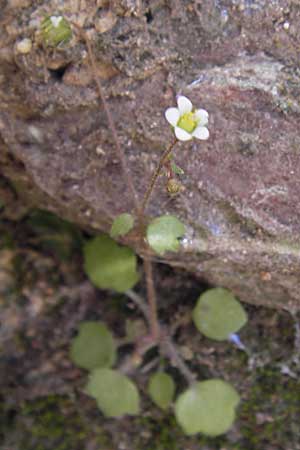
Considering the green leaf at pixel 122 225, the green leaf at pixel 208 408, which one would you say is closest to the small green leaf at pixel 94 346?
the green leaf at pixel 208 408

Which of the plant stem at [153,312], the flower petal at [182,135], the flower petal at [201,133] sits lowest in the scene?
the plant stem at [153,312]

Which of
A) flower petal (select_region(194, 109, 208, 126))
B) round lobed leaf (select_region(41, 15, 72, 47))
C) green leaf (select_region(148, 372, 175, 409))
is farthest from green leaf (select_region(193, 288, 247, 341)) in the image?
round lobed leaf (select_region(41, 15, 72, 47))

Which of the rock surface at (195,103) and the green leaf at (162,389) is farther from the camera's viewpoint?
the green leaf at (162,389)

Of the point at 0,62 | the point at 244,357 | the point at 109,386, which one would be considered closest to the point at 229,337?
the point at 244,357

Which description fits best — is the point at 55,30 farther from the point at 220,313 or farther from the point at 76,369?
the point at 76,369

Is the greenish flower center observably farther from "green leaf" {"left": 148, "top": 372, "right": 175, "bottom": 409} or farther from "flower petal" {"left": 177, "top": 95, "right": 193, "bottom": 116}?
"green leaf" {"left": 148, "top": 372, "right": 175, "bottom": 409}

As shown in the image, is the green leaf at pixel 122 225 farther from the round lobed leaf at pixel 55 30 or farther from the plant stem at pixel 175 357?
the plant stem at pixel 175 357
